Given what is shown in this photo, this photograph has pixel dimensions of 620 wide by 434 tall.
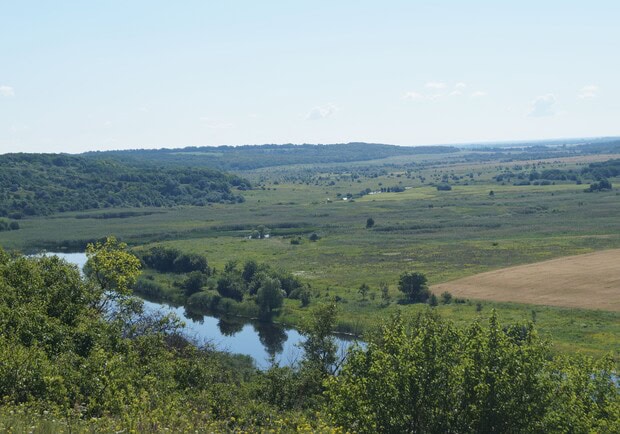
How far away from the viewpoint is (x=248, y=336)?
68.1m

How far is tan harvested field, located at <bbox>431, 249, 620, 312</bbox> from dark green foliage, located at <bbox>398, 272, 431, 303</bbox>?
2.35 metres

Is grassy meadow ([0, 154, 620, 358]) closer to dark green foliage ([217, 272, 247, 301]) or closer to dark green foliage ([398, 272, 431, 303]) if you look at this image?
dark green foliage ([398, 272, 431, 303])

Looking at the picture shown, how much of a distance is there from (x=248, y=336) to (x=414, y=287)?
1937 centimetres

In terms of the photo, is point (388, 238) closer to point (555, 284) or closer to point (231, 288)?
point (555, 284)

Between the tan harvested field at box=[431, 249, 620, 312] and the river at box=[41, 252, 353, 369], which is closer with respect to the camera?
the river at box=[41, 252, 353, 369]

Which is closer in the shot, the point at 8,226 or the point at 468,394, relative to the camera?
the point at 468,394

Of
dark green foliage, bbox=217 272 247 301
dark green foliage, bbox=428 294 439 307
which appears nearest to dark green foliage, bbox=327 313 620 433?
dark green foliage, bbox=428 294 439 307

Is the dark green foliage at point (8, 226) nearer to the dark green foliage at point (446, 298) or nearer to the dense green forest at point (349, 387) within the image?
the dark green foliage at point (446, 298)

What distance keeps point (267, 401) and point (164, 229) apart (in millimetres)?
108457

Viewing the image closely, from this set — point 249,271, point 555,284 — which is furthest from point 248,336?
point 555,284

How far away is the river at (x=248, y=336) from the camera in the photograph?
6059cm

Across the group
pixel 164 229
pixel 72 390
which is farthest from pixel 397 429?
pixel 164 229

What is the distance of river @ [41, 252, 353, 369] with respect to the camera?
6059 centimetres

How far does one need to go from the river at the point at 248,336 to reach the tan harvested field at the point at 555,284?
19.5 meters
